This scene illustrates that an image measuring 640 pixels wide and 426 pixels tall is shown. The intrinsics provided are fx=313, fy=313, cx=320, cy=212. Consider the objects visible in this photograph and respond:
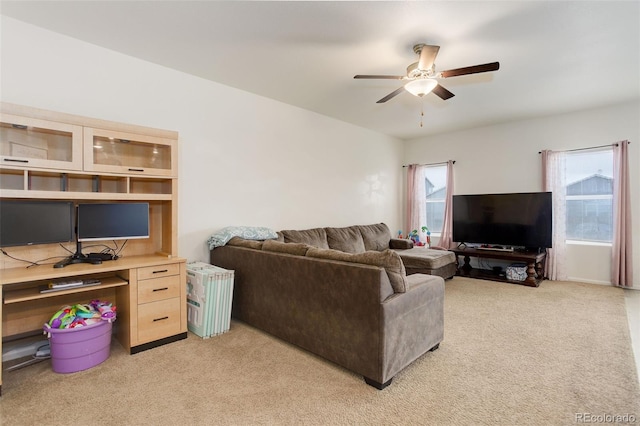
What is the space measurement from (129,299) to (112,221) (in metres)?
0.72

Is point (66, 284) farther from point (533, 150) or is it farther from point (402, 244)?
point (533, 150)

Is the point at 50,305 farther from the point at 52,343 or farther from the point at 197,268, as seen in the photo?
the point at 197,268

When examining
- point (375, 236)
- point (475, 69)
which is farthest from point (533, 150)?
Answer: point (475, 69)

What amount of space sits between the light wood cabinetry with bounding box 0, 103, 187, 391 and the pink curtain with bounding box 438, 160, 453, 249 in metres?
4.89

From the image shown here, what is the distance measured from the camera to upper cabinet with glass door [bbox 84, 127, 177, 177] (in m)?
2.53

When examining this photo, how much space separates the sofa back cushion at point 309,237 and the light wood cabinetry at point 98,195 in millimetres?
1517

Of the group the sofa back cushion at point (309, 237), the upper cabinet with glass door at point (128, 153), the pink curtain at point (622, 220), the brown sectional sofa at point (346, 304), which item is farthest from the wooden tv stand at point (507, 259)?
the upper cabinet with glass door at point (128, 153)

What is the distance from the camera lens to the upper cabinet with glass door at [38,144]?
224cm

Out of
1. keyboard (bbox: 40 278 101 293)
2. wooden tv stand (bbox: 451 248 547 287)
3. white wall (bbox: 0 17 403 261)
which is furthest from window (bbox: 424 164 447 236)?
keyboard (bbox: 40 278 101 293)

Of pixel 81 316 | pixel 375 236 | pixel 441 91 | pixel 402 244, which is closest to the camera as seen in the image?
pixel 81 316

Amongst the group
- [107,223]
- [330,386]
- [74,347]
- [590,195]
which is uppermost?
[590,195]

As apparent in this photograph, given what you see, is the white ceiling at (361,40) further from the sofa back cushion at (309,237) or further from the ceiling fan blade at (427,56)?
the sofa back cushion at (309,237)

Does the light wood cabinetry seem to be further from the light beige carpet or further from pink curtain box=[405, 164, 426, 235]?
pink curtain box=[405, 164, 426, 235]

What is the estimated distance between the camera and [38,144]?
2410mm
